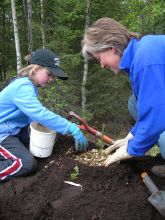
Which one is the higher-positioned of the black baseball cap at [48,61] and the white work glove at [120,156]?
the black baseball cap at [48,61]

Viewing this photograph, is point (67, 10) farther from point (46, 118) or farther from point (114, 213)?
point (114, 213)

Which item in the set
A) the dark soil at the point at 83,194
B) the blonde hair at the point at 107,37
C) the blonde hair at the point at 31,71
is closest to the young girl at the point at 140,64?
the blonde hair at the point at 107,37

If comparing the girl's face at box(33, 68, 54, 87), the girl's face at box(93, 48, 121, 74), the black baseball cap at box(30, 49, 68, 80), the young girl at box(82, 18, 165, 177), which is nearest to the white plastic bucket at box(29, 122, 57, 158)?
the girl's face at box(33, 68, 54, 87)

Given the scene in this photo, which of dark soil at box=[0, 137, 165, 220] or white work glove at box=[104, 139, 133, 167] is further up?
white work glove at box=[104, 139, 133, 167]

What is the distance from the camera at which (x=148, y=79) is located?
8.77 feet

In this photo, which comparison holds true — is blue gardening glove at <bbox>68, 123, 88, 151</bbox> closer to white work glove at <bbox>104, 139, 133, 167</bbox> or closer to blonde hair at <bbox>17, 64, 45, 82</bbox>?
white work glove at <bbox>104, 139, 133, 167</bbox>

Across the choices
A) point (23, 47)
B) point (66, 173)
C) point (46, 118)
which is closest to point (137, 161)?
point (66, 173)

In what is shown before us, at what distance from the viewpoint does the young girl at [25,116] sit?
381 centimetres

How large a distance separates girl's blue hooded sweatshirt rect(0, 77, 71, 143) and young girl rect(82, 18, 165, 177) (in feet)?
3.04

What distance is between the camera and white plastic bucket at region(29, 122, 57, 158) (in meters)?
3.98

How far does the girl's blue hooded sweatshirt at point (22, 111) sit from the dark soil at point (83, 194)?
18.1 inches

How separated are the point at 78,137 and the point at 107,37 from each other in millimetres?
1302

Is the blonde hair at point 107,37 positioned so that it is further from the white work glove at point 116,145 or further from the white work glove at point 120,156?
the white work glove at point 116,145

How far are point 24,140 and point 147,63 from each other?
222 centimetres
